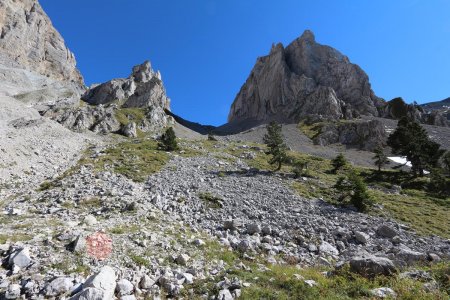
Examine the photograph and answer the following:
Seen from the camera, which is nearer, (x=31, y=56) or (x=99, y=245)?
(x=99, y=245)

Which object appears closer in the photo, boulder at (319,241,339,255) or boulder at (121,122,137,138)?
boulder at (319,241,339,255)

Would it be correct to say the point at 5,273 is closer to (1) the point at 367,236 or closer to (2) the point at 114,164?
(1) the point at 367,236

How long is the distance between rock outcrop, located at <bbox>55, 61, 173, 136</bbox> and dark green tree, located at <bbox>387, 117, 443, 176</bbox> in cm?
6587

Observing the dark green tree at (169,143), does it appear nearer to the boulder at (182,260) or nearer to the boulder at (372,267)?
the boulder at (182,260)

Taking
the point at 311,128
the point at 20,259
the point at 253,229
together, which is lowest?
the point at 253,229

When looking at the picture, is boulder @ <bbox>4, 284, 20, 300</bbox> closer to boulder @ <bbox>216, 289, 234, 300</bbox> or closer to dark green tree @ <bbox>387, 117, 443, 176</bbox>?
boulder @ <bbox>216, 289, 234, 300</bbox>

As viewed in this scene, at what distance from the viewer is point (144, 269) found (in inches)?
452

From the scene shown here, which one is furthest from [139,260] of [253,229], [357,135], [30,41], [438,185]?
[30,41]

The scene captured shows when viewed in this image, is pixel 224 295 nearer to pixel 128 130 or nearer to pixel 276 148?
pixel 276 148

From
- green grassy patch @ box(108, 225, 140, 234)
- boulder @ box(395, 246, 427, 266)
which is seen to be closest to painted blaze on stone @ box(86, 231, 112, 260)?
green grassy patch @ box(108, 225, 140, 234)

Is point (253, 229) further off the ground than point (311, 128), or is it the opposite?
point (311, 128)

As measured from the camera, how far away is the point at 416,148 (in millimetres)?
52438

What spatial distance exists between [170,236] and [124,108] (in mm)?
120086

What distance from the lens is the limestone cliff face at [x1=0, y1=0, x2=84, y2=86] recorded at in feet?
540
